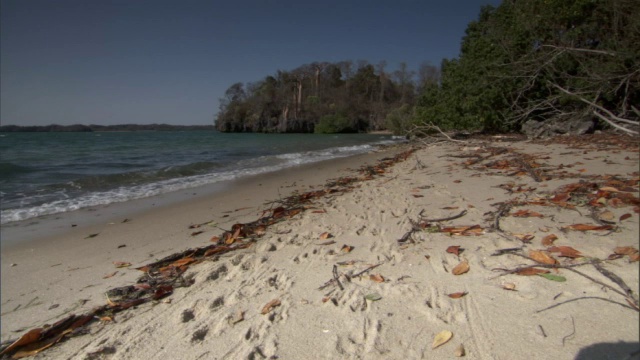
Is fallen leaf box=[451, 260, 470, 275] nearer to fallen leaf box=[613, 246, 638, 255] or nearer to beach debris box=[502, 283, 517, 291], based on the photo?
beach debris box=[502, 283, 517, 291]

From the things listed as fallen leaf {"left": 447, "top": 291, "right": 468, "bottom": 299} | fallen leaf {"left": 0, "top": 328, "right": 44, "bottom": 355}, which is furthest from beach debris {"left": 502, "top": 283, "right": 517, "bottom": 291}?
fallen leaf {"left": 0, "top": 328, "right": 44, "bottom": 355}

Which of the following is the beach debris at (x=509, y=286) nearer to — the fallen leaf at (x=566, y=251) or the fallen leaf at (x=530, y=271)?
the fallen leaf at (x=530, y=271)

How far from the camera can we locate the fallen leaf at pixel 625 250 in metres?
1.94

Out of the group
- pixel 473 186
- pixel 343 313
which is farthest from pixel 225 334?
pixel 473 186

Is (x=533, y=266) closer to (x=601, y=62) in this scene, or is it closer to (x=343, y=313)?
(x=343, y=313)

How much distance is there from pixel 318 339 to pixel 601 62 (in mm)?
6982

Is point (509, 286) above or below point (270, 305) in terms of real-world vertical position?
above

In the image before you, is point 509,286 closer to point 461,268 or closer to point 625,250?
point 461,268

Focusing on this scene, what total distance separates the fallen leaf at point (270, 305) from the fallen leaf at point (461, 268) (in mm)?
1321

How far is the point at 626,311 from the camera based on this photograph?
170 cm

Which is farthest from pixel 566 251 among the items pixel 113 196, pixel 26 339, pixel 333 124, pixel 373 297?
pixel 333 124

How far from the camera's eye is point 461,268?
8.35 feet

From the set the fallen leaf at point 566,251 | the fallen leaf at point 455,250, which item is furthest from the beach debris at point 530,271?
A: the fallen leaf at point 455,250

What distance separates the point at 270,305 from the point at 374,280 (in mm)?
794
